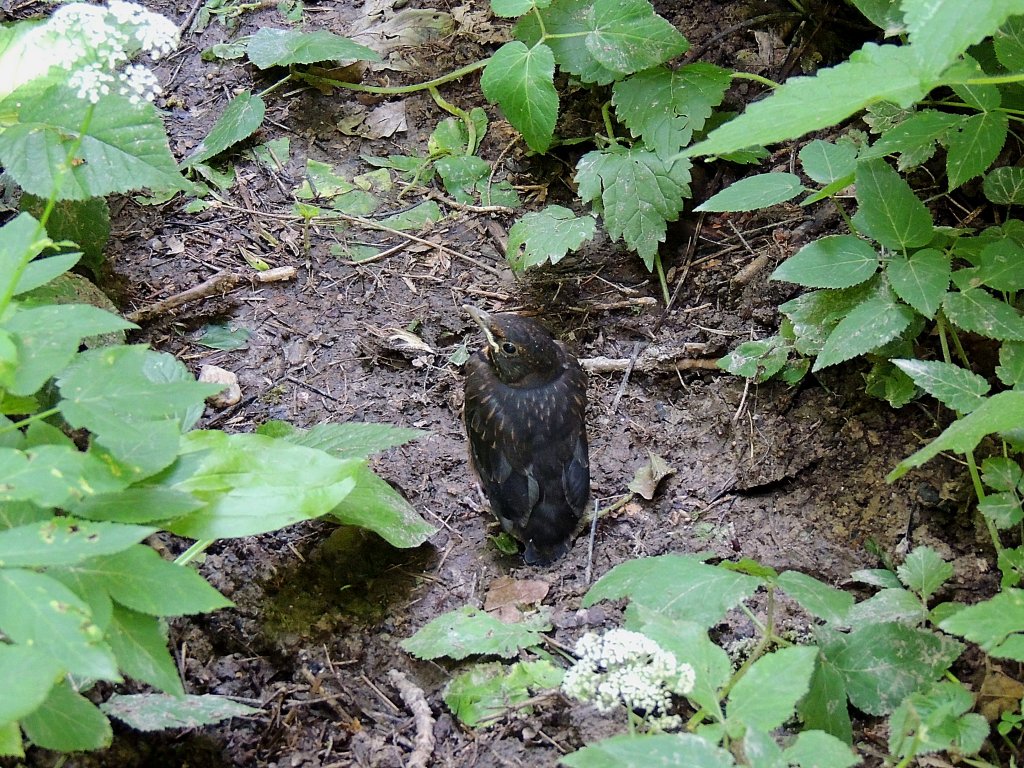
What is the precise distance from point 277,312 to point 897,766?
302 cm

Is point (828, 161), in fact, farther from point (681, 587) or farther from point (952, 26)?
point (681, 587)

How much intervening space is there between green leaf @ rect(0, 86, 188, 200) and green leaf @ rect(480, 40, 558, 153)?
1.53 m

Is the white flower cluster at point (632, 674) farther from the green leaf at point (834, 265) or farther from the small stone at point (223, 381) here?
the small stone at point (223, 381)

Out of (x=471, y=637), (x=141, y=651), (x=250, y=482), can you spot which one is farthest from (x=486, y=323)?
(x=141, y=651)

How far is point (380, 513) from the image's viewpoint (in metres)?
3.10

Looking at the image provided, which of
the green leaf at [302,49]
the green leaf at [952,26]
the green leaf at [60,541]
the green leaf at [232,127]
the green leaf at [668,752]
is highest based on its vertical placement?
the green leaf at [952,26]

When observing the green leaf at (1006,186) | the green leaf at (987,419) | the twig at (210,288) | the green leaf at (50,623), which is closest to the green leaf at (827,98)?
the green leaf at (987,419)

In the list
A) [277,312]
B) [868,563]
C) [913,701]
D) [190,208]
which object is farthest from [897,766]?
[190,208]

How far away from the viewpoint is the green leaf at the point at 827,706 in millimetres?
2348

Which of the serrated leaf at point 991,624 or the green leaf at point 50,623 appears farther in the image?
the serrated leaf at point 991,624

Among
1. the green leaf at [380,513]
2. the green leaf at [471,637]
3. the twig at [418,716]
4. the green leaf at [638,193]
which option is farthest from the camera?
the green leaf at [638,193]

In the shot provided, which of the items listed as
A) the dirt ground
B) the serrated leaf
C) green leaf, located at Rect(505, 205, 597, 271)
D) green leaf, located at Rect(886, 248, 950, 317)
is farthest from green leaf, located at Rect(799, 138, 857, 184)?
the serrated leaf

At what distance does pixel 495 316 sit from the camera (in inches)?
155

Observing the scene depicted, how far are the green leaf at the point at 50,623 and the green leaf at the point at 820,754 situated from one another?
1363mm
